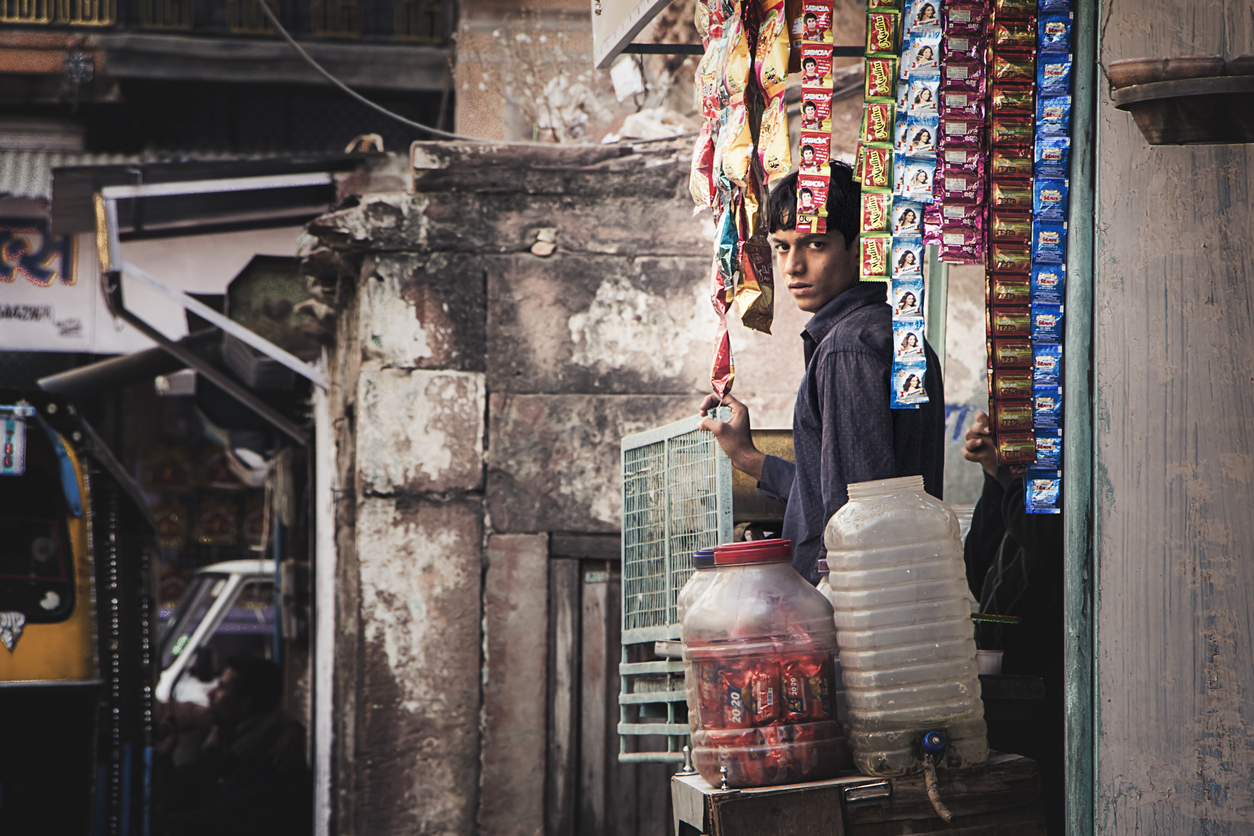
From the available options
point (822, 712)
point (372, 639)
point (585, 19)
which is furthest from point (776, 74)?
point (585, 19)

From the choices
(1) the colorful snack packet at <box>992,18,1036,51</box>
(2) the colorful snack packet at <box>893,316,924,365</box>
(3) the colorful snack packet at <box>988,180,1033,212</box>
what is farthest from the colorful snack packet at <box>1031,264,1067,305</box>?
(1) the colorful snack packet at <box>992,18,1036,51</box>

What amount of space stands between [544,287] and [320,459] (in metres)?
2.79

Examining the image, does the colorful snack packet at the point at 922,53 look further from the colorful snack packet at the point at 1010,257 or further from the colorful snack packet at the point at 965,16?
the colorful snack packet at the point at 1010,257

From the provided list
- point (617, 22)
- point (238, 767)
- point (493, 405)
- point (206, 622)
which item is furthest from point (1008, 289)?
point (206, 622)

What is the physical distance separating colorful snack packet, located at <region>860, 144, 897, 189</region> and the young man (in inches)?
11.2

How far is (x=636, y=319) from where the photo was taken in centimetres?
512

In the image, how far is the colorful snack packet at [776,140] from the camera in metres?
2.75

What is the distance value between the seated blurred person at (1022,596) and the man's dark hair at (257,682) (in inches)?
282

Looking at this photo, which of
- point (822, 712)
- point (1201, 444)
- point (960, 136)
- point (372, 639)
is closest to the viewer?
point (1201, 444)

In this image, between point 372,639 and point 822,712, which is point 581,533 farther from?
point 822,712

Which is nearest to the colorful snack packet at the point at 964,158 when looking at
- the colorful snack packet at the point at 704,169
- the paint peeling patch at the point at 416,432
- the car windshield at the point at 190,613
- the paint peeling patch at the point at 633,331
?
the colorful snack packet at the point at 704,169

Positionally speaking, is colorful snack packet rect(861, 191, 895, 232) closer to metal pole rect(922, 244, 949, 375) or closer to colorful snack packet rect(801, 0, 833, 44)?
colorful snack packet rect(801, 0, 833, 44)

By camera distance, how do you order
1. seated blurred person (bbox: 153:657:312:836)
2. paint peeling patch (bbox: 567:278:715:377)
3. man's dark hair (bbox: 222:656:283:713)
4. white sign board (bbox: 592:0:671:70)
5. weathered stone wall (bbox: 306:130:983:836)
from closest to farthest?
white sign board (bbox: 592:0:671:70) < weathered stone wall (bbox: 306:130:983:836) < paint peeling patch (bbox: 567:278:715:377) < seated blurred person (bbox: 153:657:312:836) < man's dark hair (bbox: 222:656:283:713)

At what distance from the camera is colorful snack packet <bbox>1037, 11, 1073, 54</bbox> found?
2430 millimetres
